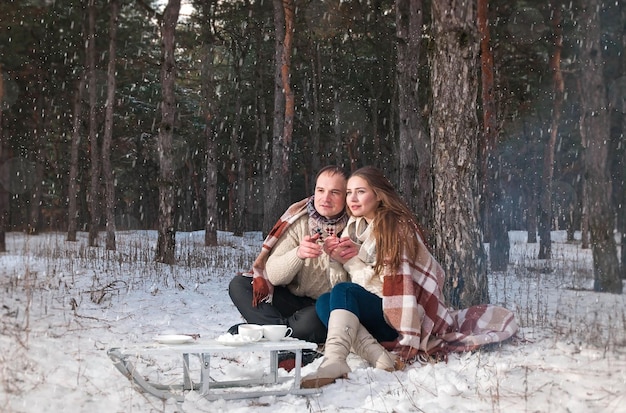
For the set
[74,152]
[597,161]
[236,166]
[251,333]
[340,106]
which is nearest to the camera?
[251,333]

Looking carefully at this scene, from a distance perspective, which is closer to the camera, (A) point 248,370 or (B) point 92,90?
(A) point 248,370

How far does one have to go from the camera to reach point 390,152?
28.3 metres

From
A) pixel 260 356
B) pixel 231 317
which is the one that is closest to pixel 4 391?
pixel 260 356

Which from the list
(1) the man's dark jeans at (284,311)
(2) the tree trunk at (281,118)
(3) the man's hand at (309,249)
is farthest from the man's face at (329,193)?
(2) the tree trunk at (281,118)

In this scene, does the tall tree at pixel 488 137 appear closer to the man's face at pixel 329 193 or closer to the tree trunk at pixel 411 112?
the tree trunk at pixel 411 112

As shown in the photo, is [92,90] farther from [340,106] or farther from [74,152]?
[340,106]

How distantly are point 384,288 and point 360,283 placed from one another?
0.33 meters

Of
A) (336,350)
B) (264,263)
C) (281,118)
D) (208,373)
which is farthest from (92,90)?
(208,373)

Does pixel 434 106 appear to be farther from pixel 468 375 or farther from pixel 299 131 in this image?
pixel 299 131

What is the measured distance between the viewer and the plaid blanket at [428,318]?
18.1 feet

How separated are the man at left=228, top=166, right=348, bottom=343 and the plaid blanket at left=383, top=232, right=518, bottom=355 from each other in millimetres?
618

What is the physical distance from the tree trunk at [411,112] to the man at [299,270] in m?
6.95

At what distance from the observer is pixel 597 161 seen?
11938 mm

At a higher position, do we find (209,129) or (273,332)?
(209,129)
